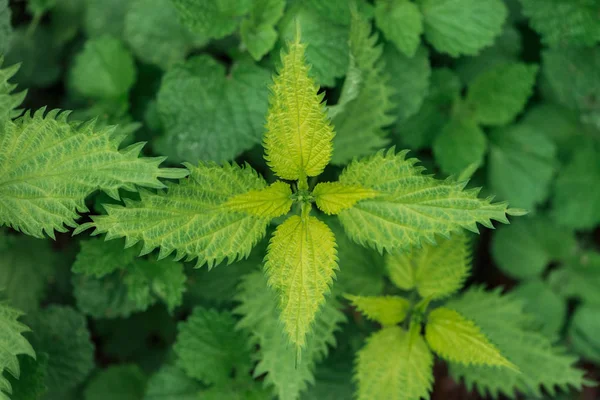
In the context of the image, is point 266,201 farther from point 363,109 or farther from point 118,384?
point 118,384

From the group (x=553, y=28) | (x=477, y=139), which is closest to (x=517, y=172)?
(x=477, y=139)

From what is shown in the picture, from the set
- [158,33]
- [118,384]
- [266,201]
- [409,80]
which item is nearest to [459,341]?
[266,201]

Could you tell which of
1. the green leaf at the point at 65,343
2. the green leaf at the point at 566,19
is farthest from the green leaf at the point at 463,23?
the green leaf at the point at 65,343

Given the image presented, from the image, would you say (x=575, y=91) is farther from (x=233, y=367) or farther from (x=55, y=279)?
(x=55, y=279)

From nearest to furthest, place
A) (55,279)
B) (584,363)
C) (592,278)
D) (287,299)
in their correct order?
(287,299), (55,279), (592,278), (584,363)

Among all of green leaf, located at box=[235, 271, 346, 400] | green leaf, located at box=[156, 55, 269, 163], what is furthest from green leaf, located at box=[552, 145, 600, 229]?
green leaf, located at box=[156, 55, 269, 163]

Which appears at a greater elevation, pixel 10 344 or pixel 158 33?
pixel 158 33
